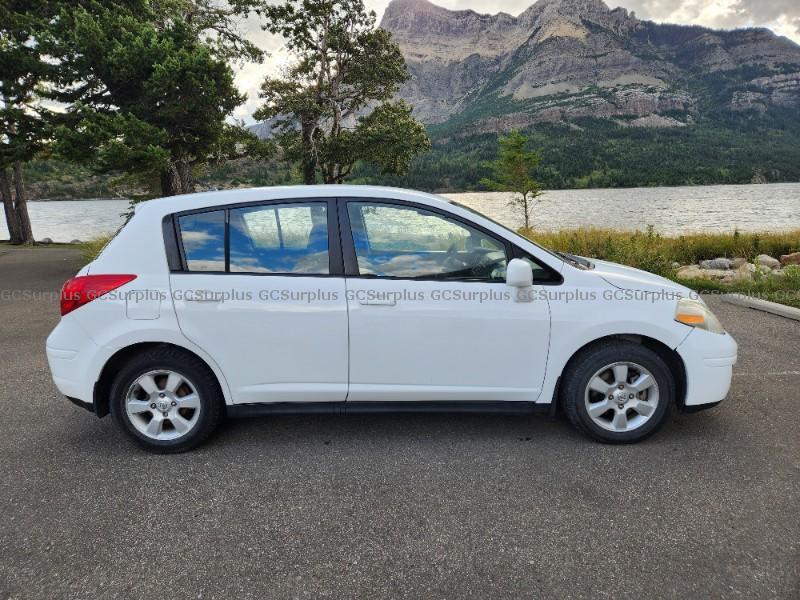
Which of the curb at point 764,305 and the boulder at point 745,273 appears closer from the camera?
the curb at point 764,305

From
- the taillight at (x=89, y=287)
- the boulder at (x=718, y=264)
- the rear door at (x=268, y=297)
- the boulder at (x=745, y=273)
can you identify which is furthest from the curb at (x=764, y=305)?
the taillight at (x=89, y=287)

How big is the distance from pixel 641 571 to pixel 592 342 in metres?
1.40

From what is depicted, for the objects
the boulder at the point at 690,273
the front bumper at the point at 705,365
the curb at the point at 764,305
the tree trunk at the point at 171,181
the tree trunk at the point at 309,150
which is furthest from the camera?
the tree trunk at the point at 309,150

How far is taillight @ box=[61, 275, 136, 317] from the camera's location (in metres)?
3.11

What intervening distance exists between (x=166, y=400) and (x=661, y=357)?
10.7ft

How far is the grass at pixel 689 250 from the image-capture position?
316 inches

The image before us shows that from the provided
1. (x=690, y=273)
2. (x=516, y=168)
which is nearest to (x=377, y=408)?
(x=690, y=273)

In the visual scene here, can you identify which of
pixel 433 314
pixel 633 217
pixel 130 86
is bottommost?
pixel 633 217

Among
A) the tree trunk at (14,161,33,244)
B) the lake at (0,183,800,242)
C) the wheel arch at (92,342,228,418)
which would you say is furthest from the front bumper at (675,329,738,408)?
the tree trunk at (14,161,33,244)

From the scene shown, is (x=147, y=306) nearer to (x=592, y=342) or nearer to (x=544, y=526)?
(x=544, y=526)

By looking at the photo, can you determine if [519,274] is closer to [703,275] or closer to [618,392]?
[618,392]

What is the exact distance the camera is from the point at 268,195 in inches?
127

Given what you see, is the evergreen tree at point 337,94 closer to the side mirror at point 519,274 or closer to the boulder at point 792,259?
the boulder at point 792,259

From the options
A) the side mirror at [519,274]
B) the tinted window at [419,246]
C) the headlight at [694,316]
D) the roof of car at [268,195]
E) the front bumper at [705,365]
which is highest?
the roof of car at [268,195]
